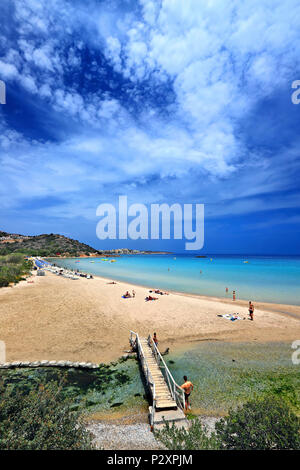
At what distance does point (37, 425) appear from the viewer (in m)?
4.84

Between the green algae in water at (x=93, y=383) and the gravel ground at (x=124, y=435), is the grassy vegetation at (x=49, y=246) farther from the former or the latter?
the gravel ground at (x=124, y=435)

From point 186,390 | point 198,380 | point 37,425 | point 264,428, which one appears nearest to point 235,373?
point 198,380

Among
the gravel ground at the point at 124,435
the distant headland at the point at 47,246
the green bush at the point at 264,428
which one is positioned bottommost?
the gravel ground at the point at 124,435

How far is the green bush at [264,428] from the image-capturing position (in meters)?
4.42

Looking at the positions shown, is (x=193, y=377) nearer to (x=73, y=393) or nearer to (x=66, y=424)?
(x=73, y=393)

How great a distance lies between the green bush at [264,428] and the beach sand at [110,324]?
8569mm

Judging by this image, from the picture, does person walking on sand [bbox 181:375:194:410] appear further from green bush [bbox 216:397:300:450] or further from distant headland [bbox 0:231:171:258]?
distant headland [bbox 0:231:171:258]

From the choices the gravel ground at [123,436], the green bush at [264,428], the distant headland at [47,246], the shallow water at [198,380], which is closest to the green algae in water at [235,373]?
the shallow water at [198,380]

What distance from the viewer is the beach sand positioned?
13.0m

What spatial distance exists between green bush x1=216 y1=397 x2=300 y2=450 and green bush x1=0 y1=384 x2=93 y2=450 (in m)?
3.34

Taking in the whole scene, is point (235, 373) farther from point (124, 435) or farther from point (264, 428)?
point (264, 428)

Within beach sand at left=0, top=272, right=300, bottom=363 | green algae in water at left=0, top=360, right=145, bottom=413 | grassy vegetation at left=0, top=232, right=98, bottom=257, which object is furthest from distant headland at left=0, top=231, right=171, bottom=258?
green algae in water at left=0, top=360, right=145, bottom=413
